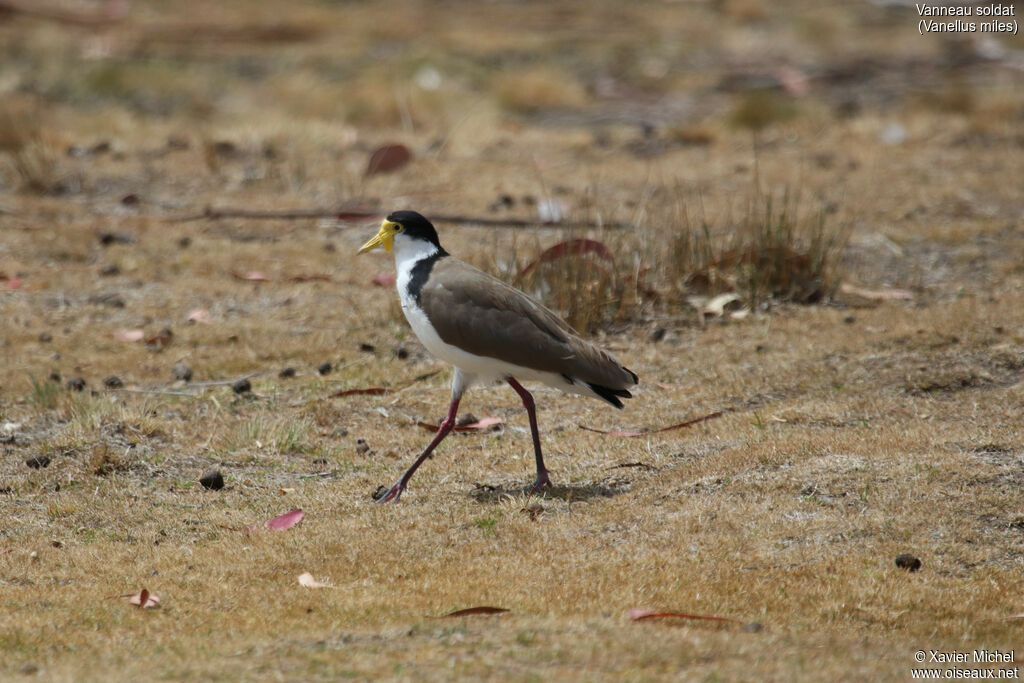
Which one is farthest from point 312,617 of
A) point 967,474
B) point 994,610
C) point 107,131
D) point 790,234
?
point 107,131

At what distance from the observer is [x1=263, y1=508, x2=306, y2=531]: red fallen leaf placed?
5555 millimetres

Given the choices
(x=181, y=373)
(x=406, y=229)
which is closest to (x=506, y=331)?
(x=406, y=229)

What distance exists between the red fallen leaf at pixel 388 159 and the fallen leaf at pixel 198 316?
150 inches

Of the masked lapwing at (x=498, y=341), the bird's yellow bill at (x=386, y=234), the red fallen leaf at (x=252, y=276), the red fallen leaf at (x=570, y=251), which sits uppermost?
the bird's yellow bill at (x=386, y=234)

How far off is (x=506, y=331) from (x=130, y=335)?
382cm

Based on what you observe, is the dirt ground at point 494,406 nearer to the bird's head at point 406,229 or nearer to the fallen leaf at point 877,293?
the fallen leaf at point 877,293

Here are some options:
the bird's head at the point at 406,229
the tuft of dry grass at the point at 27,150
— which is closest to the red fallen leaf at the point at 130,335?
the bird's head at the point at 406,229

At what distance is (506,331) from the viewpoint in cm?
584

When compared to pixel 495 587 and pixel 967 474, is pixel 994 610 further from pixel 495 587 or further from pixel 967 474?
pixel 495 587

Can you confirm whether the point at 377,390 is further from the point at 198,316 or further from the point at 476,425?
the point at 198,316

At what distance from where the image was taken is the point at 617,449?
21.2 feet

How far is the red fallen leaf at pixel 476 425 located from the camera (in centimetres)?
695

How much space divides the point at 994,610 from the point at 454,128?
1045 centimetres

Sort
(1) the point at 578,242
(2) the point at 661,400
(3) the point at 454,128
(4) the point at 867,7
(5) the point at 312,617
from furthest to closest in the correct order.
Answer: (4) the point at 867,7 → (3) the point at 454,128 → (1) the point at 578,242 → (2) the point at 661,400 → (5) the point at 312,617
